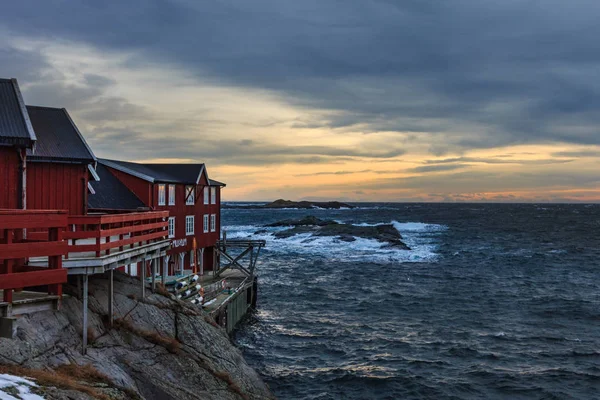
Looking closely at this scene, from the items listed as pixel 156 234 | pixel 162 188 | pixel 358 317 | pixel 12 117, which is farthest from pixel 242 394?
pixel 162 188

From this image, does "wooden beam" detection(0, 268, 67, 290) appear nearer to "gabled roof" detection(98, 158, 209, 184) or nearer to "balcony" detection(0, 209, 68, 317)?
"balcony" detection(0, 209, 68, 317)

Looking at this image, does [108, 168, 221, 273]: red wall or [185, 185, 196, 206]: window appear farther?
[185, 185, 196, 206]: window

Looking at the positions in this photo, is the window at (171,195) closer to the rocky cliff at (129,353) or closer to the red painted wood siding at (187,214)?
the red painted wood siding at (187,214)

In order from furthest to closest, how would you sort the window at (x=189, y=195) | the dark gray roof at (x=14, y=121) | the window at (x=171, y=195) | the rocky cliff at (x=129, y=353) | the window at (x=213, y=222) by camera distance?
the window at (x=213, y=222), the window at (x=189, y=195), the window at (x=171, y=195), the dark gray roof at (x=14, y=121), the rocky cliff at (x=129, y=353)

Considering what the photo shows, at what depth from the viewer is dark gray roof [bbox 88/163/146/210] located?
29381 millimetres

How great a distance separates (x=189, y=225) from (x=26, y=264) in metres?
24.5

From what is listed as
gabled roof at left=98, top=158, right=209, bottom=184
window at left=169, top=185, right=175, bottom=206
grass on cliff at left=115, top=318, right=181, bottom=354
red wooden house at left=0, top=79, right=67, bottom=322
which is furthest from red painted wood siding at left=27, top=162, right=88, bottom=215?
window at left=169, top=185, right=175, bottom=206

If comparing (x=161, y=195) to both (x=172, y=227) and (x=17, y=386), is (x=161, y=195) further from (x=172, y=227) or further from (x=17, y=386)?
(x=17, y=386)

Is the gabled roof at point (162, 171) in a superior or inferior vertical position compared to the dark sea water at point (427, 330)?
superior

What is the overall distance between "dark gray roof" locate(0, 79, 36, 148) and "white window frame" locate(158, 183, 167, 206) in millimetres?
15690

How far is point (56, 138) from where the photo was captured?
20609 mm

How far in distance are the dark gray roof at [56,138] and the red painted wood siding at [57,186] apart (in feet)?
1.62

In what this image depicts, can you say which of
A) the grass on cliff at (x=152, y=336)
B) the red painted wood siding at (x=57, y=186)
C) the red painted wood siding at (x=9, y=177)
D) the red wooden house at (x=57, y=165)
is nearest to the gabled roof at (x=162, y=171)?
the red wooden house at (x=57, y=165)

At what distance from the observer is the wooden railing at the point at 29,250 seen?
37.2ft
